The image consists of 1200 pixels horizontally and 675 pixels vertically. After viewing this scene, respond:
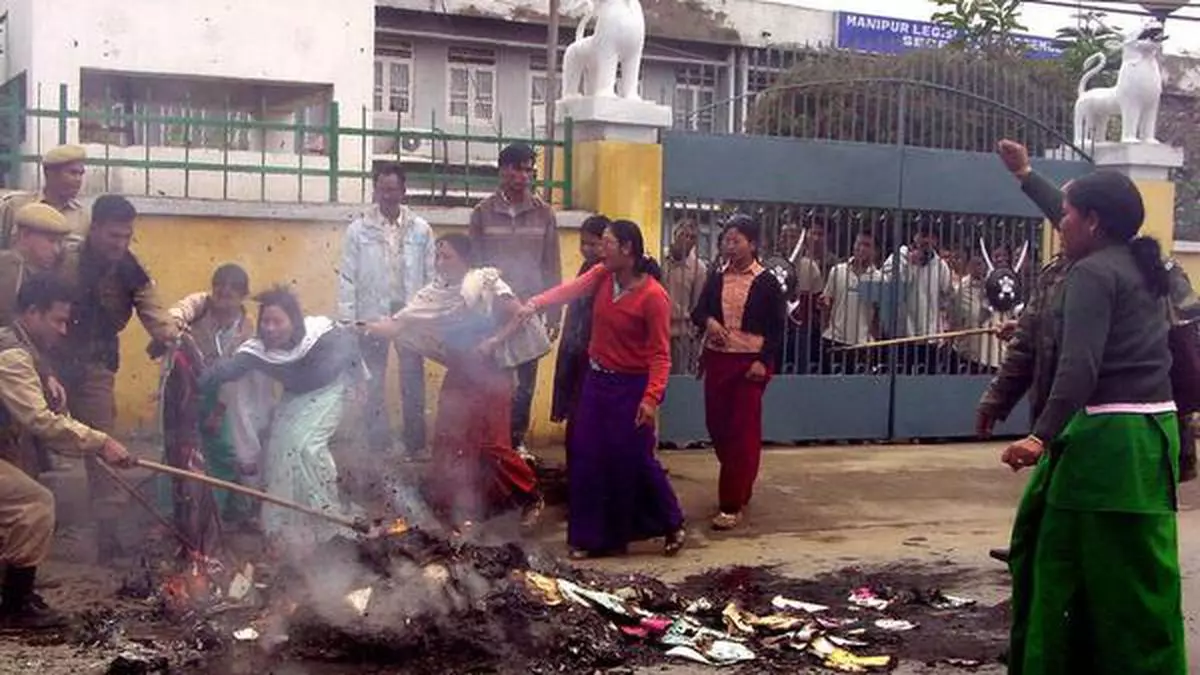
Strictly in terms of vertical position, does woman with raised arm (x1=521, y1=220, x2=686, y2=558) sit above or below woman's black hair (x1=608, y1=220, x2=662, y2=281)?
below

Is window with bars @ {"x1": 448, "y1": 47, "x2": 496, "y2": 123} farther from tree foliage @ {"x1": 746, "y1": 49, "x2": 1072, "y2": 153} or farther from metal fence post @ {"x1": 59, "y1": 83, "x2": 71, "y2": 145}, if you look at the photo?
metal fence post @ {"x1": 59, "y1": 83, "x2": 71, "y2": 145}

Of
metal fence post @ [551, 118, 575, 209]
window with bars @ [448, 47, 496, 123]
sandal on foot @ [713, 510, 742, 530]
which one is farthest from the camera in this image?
window with bars @ [448, 47, 496, 123]

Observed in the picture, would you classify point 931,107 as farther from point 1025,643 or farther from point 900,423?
point 1025,643

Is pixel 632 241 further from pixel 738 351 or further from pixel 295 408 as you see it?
pixel 295 408

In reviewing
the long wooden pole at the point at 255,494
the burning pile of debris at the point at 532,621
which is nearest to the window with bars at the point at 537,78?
the long wooden pole at the point at 255,494

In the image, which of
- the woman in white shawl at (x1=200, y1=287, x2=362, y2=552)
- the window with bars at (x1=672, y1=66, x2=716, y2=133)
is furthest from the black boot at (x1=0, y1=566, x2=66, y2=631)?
the window with bars at (x1=672, y1=66, x2=716, y2=133)

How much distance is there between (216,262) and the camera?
30.1 ft

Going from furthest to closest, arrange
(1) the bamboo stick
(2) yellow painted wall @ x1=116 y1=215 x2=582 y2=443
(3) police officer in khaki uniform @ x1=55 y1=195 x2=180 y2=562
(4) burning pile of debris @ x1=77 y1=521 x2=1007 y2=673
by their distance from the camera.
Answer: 1. (2) yellow painted wall @ x1=116 y1=215 x2=582 y2=443
2. (3) police officer in khaki uniform @ x1=55 y1=195 x2=180 y2=562
3. (1) the bamboo stick
4. (4) burning pile of debris @ x1=77 y1=521 x2=1007 y2=673

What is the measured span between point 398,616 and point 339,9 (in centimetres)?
1585

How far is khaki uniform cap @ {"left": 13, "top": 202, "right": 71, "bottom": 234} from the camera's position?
6.92m

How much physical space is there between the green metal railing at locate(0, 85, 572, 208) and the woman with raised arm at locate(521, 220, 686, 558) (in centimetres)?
236

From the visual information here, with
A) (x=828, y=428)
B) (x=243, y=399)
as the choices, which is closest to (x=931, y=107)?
(x=828, y=428)

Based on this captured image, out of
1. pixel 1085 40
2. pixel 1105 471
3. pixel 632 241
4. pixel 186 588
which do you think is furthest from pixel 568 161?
pixel 1085 40

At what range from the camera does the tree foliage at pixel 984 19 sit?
2100 cm
